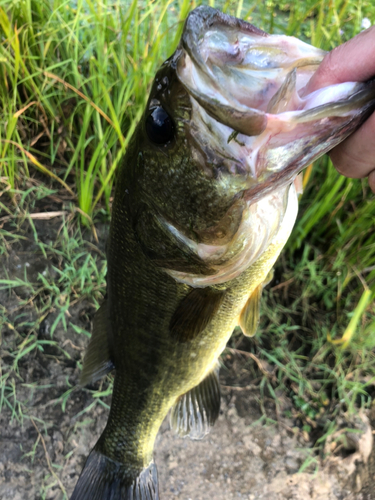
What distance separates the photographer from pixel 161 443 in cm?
213

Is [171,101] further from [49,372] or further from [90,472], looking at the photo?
[49,372]

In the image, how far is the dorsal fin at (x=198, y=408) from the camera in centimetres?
174

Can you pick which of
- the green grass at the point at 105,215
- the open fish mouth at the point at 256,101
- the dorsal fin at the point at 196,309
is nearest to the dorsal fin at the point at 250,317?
the dorsal fin at the point at 196,309

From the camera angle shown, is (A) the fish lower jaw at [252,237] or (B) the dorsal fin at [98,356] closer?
(A) the fish lower jaw at [252,237]

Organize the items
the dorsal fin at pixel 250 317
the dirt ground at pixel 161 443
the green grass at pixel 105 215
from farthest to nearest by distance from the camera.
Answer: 1. the green grass at pixel 105 215
2. the dirt ground at pixel 161 443
3. the dorsal fin at pixel 250 317

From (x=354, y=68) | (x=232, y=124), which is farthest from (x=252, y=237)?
(x=354, y=68)

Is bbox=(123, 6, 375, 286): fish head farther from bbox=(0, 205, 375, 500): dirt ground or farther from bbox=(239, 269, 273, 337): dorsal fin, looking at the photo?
bbox=(0, 205, 375, 500): dirt ground

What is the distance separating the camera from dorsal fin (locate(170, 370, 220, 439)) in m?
1.74

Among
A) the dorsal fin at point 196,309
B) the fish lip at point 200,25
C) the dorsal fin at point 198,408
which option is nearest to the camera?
the fish lip at point 200,25

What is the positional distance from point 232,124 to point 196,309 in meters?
0.61

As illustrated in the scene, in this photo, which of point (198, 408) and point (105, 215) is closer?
point (198, 408)

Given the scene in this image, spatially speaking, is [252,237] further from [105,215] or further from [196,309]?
[105,215]

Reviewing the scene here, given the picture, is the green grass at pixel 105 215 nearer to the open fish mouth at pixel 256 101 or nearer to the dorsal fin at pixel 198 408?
the dorsal fin at pixel 198 408

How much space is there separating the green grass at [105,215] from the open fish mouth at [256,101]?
1.40 metres
